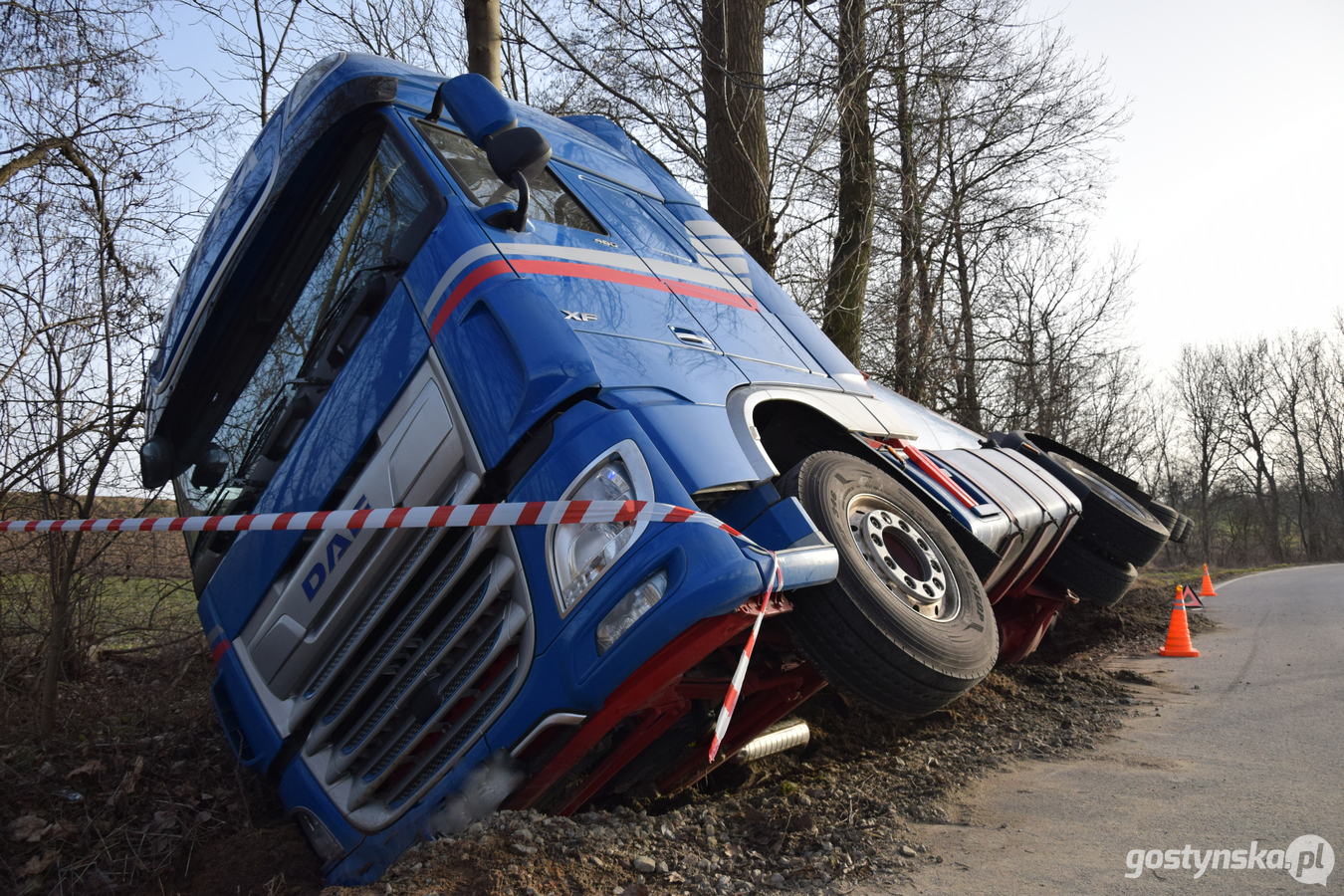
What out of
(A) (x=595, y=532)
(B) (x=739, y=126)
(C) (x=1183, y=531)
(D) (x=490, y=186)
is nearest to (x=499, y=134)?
(D) (x=490, y=186)

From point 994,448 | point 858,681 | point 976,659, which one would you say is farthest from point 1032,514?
point 858,681

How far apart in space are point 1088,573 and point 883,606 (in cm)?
349

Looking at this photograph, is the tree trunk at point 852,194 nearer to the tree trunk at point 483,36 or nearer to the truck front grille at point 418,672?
the tree trunk at point 483,36

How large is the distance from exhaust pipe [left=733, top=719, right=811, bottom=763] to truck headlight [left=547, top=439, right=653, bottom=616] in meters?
1.18

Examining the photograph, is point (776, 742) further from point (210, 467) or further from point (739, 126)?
point (739, 126)

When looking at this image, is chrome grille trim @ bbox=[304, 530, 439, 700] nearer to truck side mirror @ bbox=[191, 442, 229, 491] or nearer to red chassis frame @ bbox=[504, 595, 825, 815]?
red chassis frame @ bbox=[504, 595, 825, 815]

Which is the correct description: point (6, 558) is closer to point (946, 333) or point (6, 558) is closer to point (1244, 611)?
point (1244, 611)

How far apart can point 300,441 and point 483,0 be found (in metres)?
5.09

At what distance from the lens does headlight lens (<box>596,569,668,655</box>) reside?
2121 mm

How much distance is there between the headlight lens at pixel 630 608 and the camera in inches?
83.5

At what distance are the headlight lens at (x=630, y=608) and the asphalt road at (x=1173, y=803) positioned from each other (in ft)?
2.97

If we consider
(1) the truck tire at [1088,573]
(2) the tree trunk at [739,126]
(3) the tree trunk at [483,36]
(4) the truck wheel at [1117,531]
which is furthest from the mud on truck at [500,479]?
(2) the tree trunk at [739,126]

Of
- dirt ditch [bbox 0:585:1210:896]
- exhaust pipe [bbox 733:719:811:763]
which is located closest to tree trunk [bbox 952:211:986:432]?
dirt ditch [bbox 0:585:1210:896]

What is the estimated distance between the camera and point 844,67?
803cm
